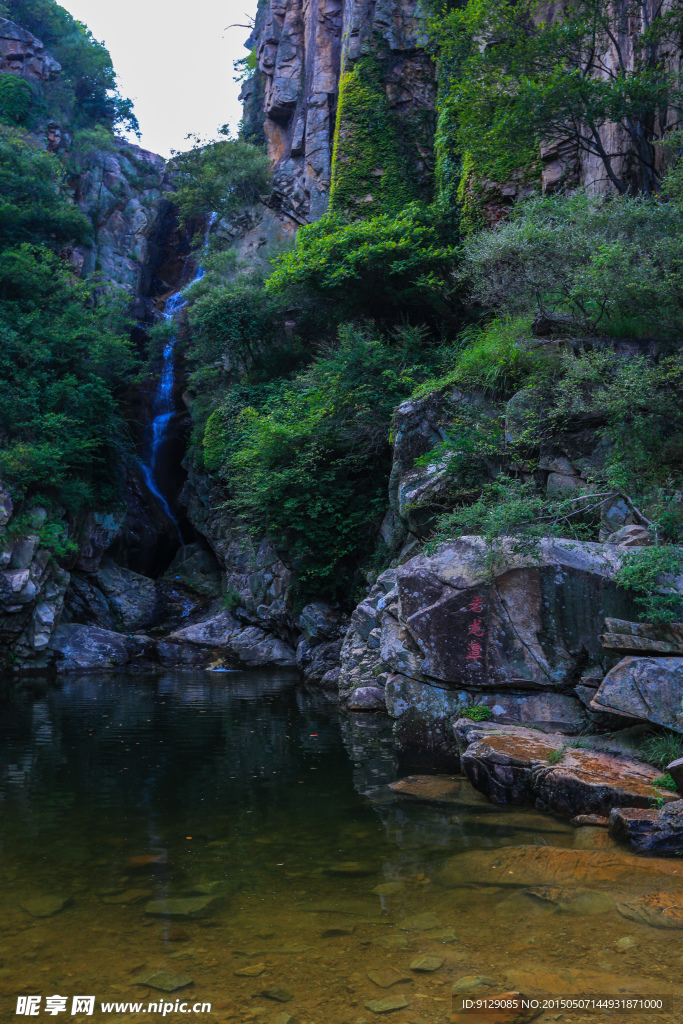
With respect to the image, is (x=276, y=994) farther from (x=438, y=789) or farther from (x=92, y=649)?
(x=92, y=649)

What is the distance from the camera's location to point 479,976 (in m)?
3.63

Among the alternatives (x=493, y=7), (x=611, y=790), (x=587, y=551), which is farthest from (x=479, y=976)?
(x=493, y=7)

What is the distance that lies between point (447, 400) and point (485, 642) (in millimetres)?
7114

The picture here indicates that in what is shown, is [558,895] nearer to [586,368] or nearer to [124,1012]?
Answer: [124,1012]

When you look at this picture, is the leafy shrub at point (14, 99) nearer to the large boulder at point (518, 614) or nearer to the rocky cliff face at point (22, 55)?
the rocky cliff face at point (22, 55)

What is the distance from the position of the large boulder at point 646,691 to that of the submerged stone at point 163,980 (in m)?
5.13

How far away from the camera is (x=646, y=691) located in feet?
22.8

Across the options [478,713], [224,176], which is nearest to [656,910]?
[478,713]

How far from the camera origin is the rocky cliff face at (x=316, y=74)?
25797mm

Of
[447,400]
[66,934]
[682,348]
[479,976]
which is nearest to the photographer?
[479,976]

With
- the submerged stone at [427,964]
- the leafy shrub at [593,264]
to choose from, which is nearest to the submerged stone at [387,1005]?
the submerged stone at [427,964]

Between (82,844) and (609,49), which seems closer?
(82,844)

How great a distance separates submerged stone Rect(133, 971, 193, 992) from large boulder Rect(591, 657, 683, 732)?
5133 mm

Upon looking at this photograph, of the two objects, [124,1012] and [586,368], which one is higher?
[586,368]
